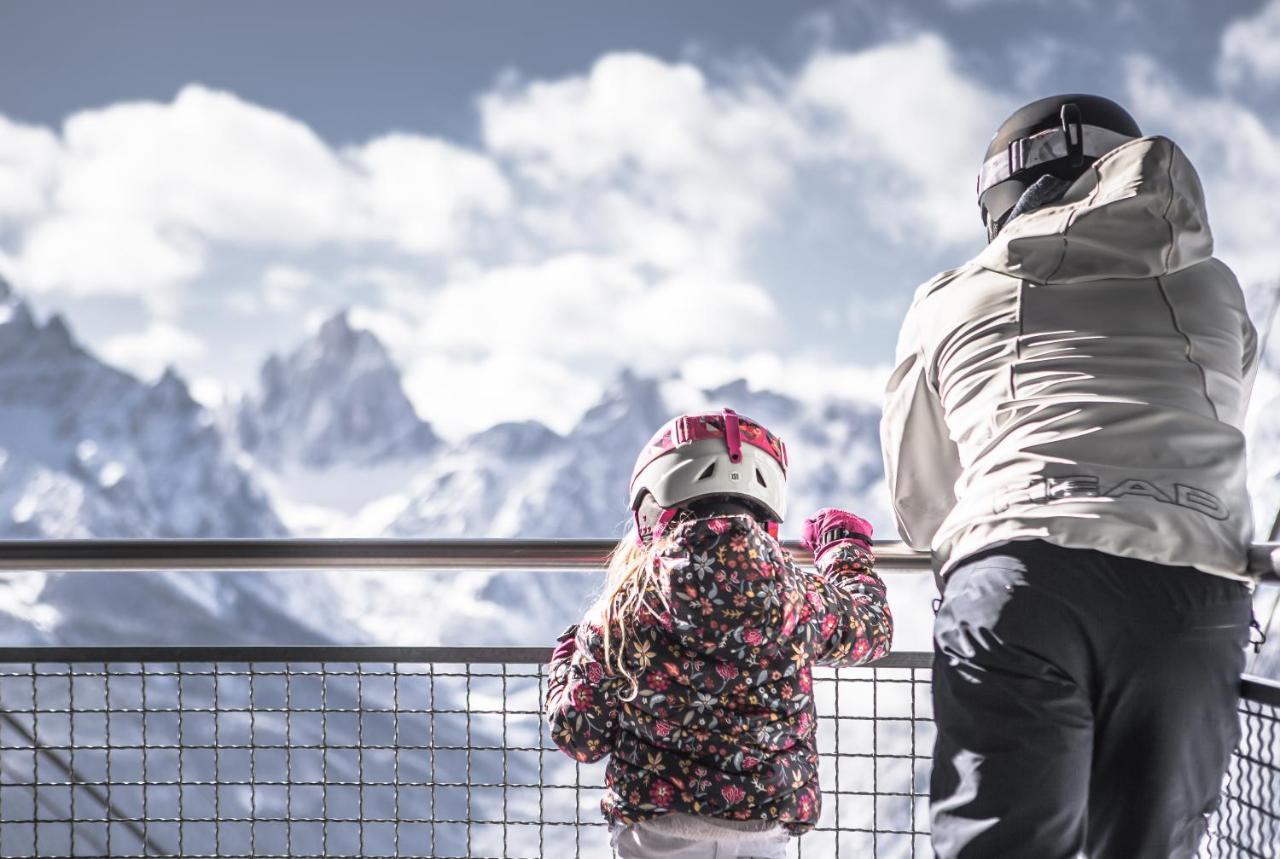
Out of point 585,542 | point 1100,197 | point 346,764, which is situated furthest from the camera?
point 346,764

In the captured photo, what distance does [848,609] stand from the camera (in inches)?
61.4

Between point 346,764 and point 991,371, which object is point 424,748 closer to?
point 991,371

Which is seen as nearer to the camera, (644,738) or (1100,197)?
(1100,197)

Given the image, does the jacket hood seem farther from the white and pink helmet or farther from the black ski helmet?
the white and pink helmet

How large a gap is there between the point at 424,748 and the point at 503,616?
281 feet

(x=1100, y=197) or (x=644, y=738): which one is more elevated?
(x=1100, y=197)

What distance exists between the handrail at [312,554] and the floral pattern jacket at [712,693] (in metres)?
0.29

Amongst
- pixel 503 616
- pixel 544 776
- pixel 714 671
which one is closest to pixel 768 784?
pixel 714 671

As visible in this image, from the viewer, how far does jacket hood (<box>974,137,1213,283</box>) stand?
1310mm

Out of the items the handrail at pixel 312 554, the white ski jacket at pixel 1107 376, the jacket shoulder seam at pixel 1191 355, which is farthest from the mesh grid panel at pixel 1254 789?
the handrail at pixel 312 554

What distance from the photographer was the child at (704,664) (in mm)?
1388

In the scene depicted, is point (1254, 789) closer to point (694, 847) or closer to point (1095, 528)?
point (1095, 528)

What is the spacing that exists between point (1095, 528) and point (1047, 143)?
2.05 ft

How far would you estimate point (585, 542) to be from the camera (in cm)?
177
